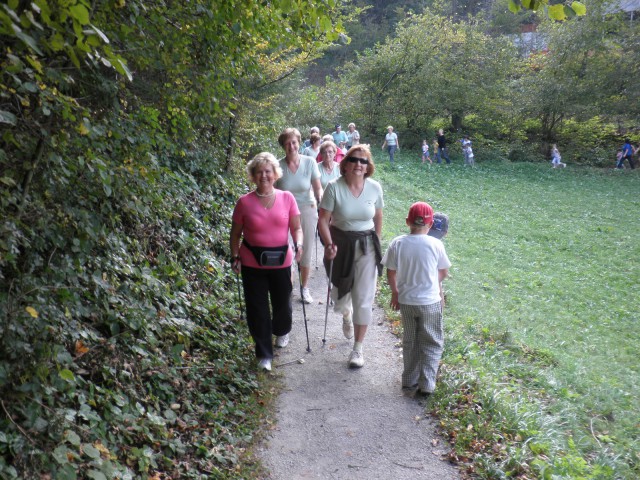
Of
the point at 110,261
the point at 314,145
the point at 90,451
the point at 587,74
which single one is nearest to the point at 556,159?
the point at 587,74

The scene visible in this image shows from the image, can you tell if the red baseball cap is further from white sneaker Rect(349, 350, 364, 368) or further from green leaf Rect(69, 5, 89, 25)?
green leaf Rect(69, 5, 89, 25)

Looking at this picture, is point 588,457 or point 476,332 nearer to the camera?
point 588,457

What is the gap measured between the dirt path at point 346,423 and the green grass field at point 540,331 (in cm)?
29

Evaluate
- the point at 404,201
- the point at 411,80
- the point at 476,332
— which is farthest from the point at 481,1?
the point at 476,332

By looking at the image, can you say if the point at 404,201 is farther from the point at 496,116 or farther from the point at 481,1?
the point at 481,1

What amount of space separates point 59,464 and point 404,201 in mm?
15622

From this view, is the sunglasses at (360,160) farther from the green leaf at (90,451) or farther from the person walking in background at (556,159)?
the person walking in background at (556,159)

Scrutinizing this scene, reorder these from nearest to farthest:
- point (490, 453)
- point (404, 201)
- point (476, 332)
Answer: point (490, 453) → point (476, 332) → point (404, 201)

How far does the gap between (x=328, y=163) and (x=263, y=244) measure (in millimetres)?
3308

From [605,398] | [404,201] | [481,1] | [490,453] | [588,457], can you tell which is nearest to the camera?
[490,453]

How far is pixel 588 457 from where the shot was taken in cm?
478

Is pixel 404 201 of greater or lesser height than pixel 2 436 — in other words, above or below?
below

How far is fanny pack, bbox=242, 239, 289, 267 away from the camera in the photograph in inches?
201

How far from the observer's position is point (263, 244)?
16.8 feet
